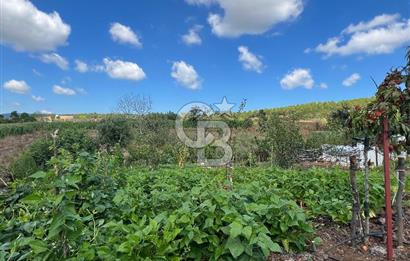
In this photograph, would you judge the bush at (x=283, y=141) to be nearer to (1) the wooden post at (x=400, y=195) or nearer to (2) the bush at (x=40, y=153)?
(1) the wooden post at (x=400, y=195)

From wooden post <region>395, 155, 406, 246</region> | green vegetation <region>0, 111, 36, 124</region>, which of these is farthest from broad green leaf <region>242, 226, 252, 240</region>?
green vegetation <region>0, 111, 36, 124</region>

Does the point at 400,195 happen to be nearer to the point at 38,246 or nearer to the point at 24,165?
the point at 38,246

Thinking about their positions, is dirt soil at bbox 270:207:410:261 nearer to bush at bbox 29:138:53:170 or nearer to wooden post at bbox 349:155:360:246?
wooden post at bbox 349:155:360:246

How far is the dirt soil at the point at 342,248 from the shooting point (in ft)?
8.43

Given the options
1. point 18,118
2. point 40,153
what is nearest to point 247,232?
point 40,153

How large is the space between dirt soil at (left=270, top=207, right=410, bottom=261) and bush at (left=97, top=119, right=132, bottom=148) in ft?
31.3

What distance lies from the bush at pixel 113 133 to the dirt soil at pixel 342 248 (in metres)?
9.54

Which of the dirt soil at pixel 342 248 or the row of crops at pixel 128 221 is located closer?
the row of crops at pixel 128 221

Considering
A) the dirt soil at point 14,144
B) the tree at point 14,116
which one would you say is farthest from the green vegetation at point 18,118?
the dirt soil at point 14,144

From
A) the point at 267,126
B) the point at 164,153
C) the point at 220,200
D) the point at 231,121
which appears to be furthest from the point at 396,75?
the point at 164,153

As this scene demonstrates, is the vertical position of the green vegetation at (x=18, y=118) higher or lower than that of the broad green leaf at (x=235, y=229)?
higher

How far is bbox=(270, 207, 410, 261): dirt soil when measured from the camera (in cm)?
257

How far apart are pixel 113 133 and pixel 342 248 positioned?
10.2 meters

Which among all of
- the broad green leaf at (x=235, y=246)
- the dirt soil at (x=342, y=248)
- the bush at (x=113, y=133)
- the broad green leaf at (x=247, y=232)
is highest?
the bush at (x=113, y=133)
